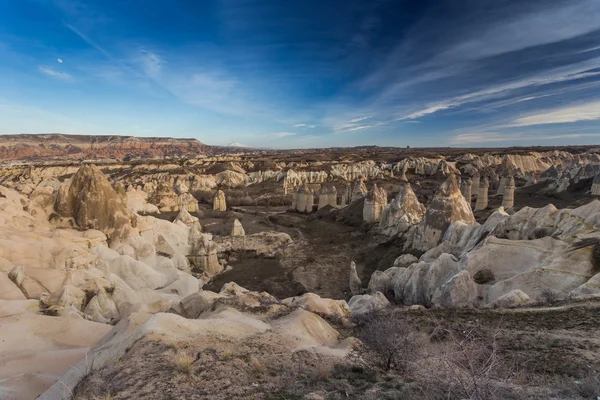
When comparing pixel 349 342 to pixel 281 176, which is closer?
pixel 349 342

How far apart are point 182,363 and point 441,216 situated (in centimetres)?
2122

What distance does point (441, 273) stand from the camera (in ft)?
46.5

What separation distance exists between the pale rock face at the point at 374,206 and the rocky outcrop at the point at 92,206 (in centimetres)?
2338

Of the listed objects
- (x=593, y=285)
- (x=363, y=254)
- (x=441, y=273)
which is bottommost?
(x=363, y=254)

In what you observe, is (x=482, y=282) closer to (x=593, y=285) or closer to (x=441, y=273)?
(x=441, y=273)

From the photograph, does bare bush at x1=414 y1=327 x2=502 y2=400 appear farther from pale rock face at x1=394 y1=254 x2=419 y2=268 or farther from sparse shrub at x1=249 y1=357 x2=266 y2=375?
pale rock face at x1=394 y1=254 x2=419 y2=268

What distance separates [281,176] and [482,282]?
223 feet

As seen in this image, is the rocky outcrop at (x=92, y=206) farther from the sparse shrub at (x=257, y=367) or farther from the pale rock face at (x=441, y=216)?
the pale rock face at (x=441, y=216)

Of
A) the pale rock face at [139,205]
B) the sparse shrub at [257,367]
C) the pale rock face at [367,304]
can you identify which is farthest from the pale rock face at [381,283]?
the pale rock face at [139,205]

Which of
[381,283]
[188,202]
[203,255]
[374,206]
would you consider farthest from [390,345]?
[188,202]

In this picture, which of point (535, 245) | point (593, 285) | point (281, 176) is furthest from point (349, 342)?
point (281, 176)

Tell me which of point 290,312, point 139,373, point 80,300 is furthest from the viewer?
point 80,300

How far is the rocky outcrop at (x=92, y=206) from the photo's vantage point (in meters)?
21.6

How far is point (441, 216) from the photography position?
23.1 metres
